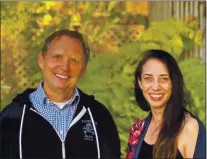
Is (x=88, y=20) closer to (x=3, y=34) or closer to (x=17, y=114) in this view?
(x=3, y=34)

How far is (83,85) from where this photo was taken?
137 inches

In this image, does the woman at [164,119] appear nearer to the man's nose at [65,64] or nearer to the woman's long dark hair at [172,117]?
the woman's long dark hair at [172,117]

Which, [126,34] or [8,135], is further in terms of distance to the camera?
[126,34]

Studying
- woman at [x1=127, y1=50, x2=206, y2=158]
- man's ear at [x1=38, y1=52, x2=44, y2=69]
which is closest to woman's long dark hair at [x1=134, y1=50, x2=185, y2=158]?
woman at [x1=127, y1=50, x2=206, y2=158]

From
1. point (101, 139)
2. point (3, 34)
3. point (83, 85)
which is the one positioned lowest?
point (101, 139)

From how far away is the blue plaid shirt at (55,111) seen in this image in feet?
11.0

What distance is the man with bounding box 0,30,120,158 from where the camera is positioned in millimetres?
3318

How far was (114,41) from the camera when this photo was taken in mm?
3684

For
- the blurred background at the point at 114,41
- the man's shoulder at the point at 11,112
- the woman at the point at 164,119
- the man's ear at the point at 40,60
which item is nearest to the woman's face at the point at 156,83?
the woman at the point at 164,119

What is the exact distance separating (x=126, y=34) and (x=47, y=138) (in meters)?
0.84

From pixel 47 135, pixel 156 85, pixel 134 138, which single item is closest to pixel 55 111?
pixel 47 135

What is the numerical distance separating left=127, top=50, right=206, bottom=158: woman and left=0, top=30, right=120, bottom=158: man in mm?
234

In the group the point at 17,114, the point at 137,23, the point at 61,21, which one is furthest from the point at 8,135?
the point at 137,23

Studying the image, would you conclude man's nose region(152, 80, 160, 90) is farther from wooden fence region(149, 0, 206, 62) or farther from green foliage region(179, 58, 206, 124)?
wooden fence region(149, 0, 206, 62)
